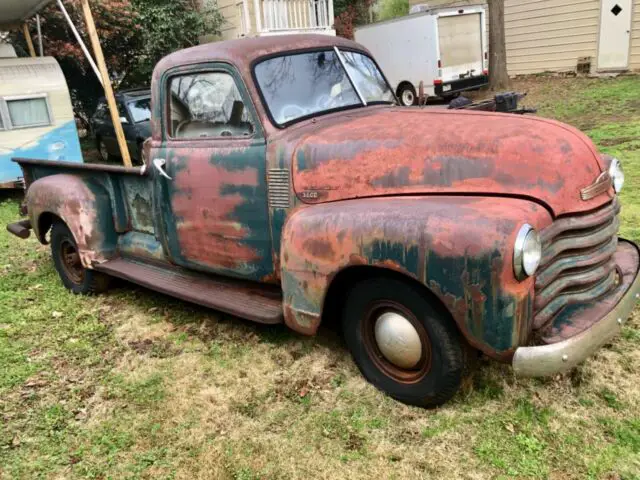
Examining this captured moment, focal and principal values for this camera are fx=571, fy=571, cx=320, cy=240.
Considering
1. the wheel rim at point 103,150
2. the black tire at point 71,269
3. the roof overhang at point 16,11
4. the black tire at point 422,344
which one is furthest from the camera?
the wheel rim at point 103,150

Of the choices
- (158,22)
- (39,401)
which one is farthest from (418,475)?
(158,22)

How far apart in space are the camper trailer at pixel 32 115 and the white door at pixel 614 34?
12.9m

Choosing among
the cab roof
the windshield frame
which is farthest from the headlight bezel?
the cab roof

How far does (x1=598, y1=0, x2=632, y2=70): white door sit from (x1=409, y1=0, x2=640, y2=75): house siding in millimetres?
134

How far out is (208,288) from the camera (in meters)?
4.09

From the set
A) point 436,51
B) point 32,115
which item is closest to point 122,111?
point 32,115

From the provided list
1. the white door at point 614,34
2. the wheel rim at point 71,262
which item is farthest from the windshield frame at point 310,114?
the white door at point 614,34

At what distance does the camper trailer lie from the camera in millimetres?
9531

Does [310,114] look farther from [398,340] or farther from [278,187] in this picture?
[398,340]

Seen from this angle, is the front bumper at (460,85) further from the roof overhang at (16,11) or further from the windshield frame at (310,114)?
the windshield frame at (310,114)

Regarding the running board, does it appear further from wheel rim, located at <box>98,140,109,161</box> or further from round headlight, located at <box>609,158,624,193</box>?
wheel rim, located at <box>98,140,109,161</box>

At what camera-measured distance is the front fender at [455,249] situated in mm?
2502

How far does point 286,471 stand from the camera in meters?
2.72

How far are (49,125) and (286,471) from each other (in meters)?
9.23
